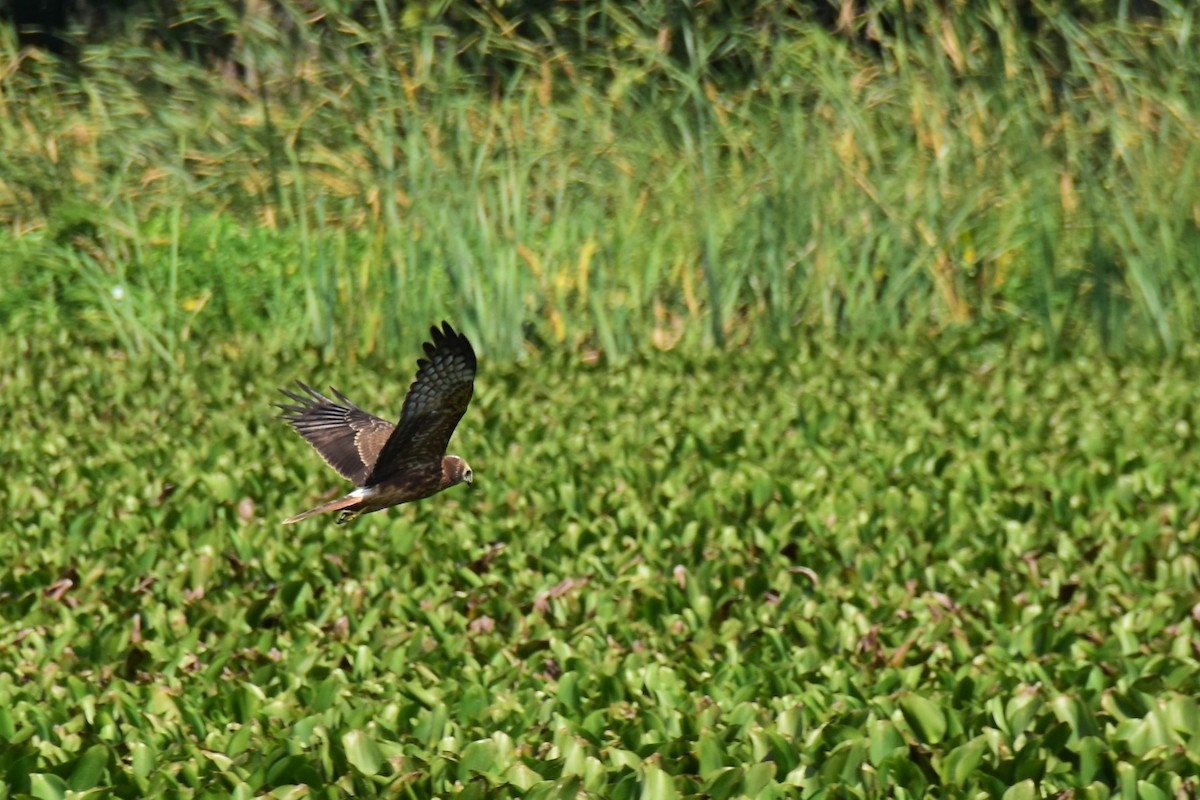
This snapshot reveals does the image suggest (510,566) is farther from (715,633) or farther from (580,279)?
(580,279)

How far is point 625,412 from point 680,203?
80.4 inches

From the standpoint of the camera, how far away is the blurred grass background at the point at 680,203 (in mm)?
8531

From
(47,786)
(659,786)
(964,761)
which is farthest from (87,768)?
(964,761)

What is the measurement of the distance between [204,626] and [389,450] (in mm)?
1344

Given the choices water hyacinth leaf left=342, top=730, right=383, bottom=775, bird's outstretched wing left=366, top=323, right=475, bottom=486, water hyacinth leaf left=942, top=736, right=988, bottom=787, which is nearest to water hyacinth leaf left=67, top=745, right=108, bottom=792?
water hyacinth leaf left=342, top=730, right=383, bottom=775

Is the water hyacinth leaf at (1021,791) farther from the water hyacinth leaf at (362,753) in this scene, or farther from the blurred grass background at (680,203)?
the blurred grass background at (680,203)

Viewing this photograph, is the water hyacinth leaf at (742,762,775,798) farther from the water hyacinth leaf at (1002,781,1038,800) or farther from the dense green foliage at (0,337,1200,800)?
the water hyacinth leaf at (1002,781,1038,800)

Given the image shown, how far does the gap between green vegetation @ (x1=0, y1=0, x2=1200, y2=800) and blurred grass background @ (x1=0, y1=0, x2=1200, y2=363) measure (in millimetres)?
31

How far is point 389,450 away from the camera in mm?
3488

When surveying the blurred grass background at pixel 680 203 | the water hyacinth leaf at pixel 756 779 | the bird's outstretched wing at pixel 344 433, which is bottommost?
the blurred grass background at pixel 680 203

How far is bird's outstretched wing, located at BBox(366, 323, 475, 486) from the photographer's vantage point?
130 inches

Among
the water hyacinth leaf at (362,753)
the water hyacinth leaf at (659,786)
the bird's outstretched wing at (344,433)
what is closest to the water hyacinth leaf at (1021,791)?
the water hyacinth leaf at (659,786)

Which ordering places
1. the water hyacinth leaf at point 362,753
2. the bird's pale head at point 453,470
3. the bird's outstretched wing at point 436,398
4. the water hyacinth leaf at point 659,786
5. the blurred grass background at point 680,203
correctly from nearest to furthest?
the water hyacinth leaf at point 659,786 < the bird's outstretched wing at point 436,398 < the water hyacinth leaf at point 362,753 < the bird's pale head at point 453,470 < the blurred grass background at point 680,203

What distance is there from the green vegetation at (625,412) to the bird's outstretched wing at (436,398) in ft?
1.78
